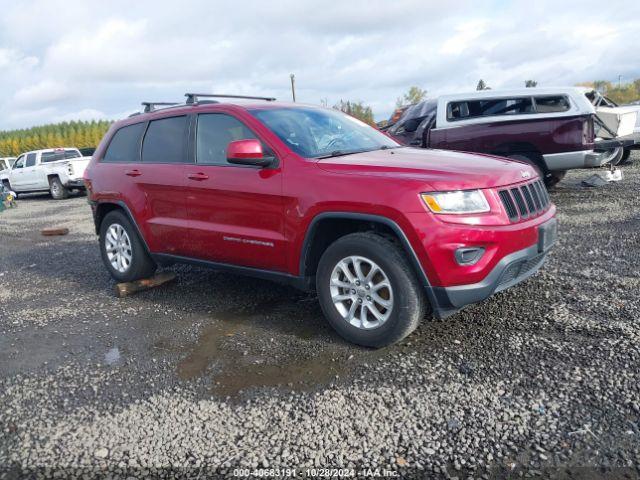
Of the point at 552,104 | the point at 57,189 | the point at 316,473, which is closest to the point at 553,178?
the point at 552,104

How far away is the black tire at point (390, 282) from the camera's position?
3.56 m

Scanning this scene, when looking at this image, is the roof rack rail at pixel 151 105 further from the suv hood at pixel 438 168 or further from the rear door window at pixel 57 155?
the rear door window at pixel 57 155

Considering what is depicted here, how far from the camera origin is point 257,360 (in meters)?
3.81

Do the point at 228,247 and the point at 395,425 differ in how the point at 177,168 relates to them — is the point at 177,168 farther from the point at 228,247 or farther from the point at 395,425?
the point at 395,425

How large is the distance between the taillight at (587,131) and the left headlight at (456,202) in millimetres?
6385

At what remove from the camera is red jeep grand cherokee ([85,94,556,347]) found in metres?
3.47

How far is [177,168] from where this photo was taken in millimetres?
4879

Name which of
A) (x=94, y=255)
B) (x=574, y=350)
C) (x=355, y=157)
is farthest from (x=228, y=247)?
(x=94, y=255)

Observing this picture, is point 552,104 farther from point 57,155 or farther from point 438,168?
point 57,155

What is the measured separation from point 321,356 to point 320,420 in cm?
82

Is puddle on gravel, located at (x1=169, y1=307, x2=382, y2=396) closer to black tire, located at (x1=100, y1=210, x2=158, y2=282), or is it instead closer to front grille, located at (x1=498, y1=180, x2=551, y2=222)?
front grille, located at (x1=498, y1=180, x2=551, y2=222)

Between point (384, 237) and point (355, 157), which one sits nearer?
point (384, 237)

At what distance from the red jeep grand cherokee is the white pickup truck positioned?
1315 centimetres

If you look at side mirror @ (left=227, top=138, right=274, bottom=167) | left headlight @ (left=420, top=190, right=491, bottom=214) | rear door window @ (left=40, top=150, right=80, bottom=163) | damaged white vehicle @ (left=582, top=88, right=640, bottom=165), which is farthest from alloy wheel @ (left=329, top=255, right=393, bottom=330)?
rear door window @ (left=40, top=150, right=80, bottom=163)
